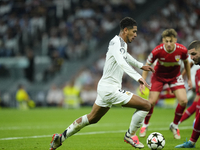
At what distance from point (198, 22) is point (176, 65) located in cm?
1429

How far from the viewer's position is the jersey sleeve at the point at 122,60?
5.23 metres

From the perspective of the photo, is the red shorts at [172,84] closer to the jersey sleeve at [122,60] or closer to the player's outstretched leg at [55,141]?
the jersey sleeve at [122,60]

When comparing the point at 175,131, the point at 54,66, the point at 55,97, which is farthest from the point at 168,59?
the point at 54,66

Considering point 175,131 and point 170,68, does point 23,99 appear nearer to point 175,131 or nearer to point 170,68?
point 170,68

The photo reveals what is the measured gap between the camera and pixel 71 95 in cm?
2162

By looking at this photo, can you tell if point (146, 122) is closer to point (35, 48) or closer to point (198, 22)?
point (198, 22)

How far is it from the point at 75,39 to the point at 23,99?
215 inches

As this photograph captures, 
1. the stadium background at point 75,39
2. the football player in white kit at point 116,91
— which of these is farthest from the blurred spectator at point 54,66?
the football player in white kit at point 116,91

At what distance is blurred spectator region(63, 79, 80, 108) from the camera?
21500 millimetres

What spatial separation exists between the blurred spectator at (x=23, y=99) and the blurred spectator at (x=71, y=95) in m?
2.34

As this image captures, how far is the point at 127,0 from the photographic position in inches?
962

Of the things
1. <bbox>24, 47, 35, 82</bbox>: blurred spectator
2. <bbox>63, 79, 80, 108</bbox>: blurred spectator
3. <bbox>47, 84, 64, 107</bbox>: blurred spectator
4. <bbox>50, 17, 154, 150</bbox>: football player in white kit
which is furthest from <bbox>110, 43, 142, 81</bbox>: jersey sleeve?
<bbox>24, 47, 35, 82</bbox>: blurred spectator

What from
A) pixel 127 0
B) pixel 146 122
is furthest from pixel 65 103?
pixel 146 122

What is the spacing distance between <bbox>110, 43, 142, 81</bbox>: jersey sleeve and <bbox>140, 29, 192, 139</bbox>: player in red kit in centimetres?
229
